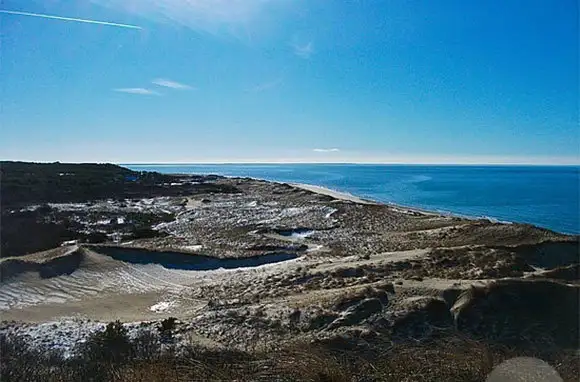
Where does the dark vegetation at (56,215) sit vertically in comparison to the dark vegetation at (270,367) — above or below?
below

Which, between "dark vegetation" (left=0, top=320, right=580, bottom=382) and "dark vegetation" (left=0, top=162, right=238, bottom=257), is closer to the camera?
"dark vegetation" (left=0, top=320, right=580, bottom=382)

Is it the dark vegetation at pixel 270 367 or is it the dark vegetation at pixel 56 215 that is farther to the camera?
the dark vegetation at pixel 56 215

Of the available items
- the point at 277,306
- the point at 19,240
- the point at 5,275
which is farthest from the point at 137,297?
the point at 19,240

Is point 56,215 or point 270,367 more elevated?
point 270,367

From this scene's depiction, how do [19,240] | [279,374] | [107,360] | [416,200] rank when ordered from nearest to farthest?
[279,374] → [107,360] → [19,240] → [416,200]

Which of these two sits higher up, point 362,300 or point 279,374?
point 279,374

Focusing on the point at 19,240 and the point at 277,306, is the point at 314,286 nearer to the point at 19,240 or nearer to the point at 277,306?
the point at 277,306

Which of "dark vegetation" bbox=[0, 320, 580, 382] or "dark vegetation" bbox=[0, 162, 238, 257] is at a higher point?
"dark vegetation" bbox=[0, 320, 580, 382]

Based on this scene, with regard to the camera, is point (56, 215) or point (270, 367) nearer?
point (270, 367)

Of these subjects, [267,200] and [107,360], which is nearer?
[107,360]

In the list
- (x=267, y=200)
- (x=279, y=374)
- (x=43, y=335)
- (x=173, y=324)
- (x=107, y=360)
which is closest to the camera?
(x=279, y=374)
